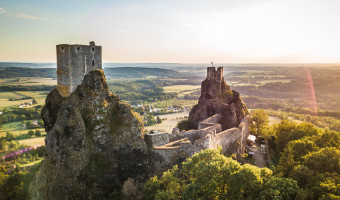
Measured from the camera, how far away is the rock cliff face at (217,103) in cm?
4447

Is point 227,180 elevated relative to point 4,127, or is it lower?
elevated

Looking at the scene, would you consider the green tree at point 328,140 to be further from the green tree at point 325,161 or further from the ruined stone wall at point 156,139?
the ruined stone wall at point 156,139

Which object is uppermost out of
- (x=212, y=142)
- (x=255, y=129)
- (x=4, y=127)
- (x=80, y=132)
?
(x=80, y=132)

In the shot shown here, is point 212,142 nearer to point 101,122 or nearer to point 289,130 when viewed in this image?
point 101,122

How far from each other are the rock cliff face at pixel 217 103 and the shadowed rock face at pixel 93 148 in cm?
2451

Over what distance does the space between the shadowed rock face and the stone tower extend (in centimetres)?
336

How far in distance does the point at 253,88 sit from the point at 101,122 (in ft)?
627

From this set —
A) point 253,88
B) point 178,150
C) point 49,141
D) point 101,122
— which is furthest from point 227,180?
point 253,88

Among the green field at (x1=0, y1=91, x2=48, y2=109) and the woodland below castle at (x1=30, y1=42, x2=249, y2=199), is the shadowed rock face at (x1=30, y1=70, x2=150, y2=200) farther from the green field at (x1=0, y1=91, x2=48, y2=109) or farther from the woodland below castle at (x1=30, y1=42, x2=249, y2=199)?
the green field at (x1=0, y1=91, x2=48, y2=109)

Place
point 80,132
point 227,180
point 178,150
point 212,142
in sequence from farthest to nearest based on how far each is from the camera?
point 212,142 < point 178,150 < point 80,132 < point 227,180

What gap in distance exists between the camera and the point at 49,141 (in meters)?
23.3

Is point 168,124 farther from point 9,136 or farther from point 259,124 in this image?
point 9,136

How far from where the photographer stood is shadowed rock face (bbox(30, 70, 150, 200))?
21172mm

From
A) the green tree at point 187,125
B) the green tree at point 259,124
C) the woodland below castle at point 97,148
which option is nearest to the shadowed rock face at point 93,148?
the woodland below castle at point 97,148
